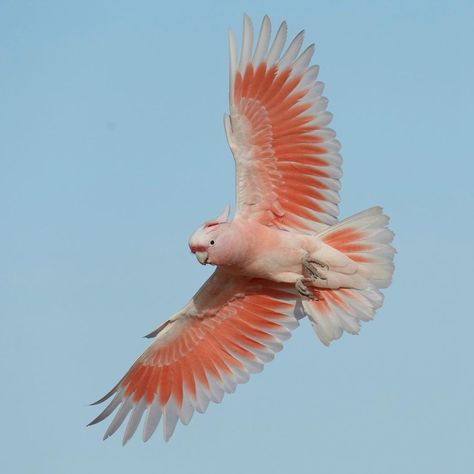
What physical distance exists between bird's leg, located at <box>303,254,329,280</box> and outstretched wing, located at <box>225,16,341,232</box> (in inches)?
26.8

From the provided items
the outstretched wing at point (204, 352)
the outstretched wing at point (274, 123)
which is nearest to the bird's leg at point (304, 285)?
the outstretched wing at point (204, 352)

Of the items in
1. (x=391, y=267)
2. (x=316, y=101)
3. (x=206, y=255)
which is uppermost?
(x=316, y=101)

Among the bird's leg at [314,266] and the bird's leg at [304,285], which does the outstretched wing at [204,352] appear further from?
the bird's leg at [314,266]

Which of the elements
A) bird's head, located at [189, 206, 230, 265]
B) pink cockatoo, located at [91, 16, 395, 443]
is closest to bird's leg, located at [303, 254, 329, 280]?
pink cockatoo, located at [91, 16, 395, 443]

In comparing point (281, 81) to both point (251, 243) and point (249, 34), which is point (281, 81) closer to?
point (249, 34)

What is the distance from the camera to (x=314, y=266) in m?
12.7

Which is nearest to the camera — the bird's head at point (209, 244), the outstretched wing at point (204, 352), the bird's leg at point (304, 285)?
the bird's head at point (209, 244)

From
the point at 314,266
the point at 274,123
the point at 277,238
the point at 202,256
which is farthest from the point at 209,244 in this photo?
the point at 274,123

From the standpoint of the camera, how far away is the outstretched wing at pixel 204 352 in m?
13.3

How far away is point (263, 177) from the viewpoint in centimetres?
1284

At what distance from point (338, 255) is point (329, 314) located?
2.31 ft

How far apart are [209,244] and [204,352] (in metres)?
1.81

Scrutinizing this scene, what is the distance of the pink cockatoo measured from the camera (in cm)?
1260

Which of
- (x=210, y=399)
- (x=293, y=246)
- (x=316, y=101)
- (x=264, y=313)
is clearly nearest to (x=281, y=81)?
(x=316, y=101)
